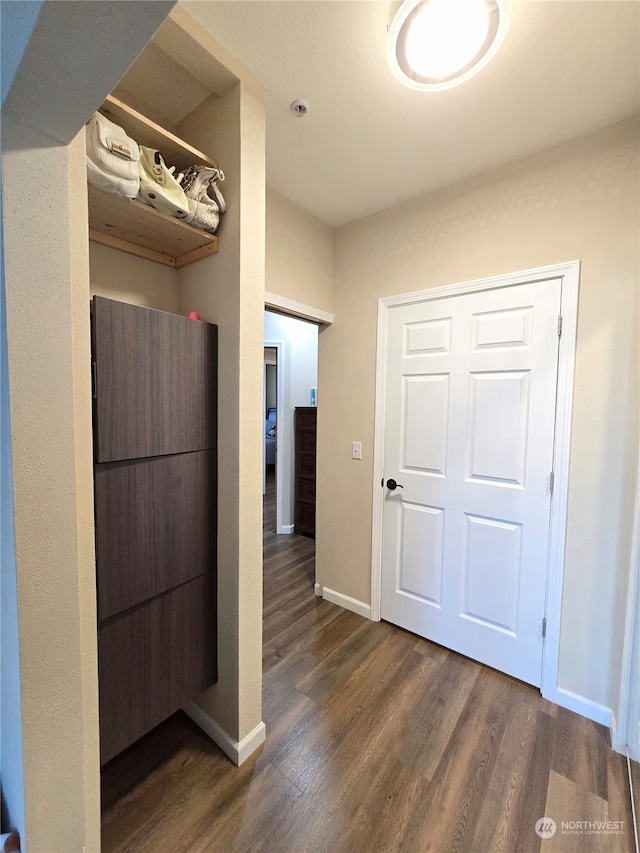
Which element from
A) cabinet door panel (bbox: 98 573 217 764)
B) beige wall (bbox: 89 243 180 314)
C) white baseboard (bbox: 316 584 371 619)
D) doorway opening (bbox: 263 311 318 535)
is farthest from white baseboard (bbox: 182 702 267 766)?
doorway opening (bbox: 263 311 318 535)

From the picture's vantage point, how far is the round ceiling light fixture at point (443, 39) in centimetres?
101

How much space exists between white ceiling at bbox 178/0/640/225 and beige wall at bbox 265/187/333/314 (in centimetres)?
18

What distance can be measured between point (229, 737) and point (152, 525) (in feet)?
3.11

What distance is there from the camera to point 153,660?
1.21 m

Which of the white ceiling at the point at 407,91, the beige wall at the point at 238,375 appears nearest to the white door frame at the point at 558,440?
the white ceiling at the point at 407,91

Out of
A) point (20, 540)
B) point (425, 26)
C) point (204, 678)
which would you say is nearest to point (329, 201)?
point (425, 26)

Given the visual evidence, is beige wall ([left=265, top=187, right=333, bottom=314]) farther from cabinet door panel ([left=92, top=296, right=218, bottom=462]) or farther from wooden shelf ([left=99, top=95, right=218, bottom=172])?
cabinet door panel ([left=92, top=296, right=218, bottom=462])

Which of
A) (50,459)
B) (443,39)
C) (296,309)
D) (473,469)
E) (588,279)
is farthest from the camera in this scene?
(296,309)

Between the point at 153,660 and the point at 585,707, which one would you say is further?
the point at 585,707

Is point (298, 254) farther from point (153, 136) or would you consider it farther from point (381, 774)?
point (381, 774)

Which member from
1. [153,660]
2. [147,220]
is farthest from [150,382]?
[153,660]

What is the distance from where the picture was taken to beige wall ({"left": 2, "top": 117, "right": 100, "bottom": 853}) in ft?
2.32

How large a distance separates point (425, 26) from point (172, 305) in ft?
4.21

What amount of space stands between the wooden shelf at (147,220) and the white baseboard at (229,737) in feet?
6.29
